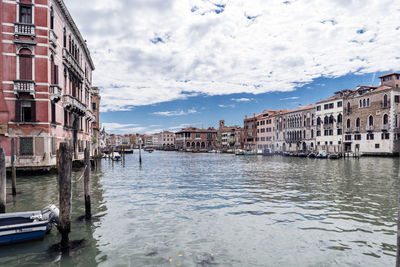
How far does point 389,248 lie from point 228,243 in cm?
386

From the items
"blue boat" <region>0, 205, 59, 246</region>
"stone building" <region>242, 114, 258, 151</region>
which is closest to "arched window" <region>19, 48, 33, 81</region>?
"blue boat" <region>0, 205, 59, 246</region>

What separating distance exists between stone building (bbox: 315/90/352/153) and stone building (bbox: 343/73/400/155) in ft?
4.22

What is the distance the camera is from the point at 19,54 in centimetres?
1669

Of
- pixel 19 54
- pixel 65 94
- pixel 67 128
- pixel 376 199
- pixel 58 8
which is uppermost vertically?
pixel 58 8

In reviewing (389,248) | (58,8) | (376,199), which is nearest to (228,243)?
(389,248)

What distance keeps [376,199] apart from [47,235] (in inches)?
498

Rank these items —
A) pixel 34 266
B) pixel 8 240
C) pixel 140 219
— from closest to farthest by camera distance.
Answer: pixel 34 266 < pixel 8 240 < pixel 140 219

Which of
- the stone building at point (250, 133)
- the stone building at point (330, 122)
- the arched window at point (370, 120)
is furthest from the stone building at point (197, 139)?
the arched window at point (370, 120)

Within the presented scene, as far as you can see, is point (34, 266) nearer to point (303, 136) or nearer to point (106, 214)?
point (106, 214)

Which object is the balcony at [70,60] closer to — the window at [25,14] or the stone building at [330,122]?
the window at [25,14]

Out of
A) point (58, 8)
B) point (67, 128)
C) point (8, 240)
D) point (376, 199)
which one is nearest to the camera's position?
point (8, 240)

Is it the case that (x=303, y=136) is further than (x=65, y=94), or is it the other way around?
(x=303, y=136)

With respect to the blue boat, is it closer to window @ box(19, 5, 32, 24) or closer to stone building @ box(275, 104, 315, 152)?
window @ box(19, 5, 32, 24)

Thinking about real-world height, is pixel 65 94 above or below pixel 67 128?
above
